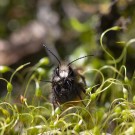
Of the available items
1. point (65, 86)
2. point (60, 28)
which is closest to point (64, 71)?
point (65, 86)

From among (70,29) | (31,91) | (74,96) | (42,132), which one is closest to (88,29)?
(70,29)

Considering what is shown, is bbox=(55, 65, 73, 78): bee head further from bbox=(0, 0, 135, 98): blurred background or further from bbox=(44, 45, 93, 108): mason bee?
bbox=(0, 0, 135, 98): blurred background

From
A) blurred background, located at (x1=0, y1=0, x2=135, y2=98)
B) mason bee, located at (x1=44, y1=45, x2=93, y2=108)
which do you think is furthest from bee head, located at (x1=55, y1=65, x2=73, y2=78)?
blurred background, located at (x1=0, y1=0, x2=135, y2=98)

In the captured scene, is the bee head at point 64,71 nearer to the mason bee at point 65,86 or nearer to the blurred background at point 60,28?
the mason bee at point 65,86

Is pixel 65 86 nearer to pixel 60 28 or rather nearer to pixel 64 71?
pixel 64 71

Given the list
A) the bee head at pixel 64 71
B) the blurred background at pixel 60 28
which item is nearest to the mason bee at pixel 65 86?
the bee head at pixel 64 71

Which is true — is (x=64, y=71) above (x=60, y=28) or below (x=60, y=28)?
below

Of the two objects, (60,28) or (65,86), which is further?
(60,28)
